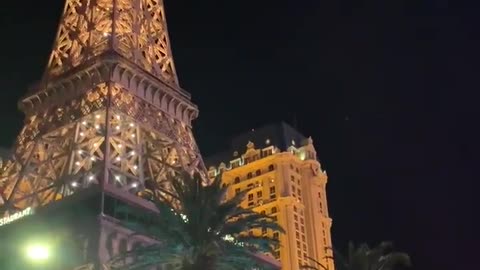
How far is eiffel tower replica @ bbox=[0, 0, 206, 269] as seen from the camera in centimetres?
5834

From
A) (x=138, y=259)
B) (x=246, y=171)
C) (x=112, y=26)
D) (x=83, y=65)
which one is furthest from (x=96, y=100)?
(x=246, y=171)

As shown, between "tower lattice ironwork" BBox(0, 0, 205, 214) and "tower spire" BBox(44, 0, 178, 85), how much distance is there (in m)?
0.10

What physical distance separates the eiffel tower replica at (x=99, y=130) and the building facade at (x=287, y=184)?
26.2 meters

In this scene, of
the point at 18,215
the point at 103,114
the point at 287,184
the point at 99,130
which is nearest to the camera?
the point at 18,215

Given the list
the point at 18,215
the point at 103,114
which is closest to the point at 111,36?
the point at 103,114

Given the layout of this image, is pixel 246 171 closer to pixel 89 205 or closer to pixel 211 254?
pixel 89 205

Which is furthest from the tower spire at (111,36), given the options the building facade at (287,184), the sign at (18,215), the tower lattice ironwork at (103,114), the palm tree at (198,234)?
the palm tree at (198,234)

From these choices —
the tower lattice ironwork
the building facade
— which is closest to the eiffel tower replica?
the tower lattice ironwork

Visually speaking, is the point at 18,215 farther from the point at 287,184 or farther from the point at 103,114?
the point at 287,184

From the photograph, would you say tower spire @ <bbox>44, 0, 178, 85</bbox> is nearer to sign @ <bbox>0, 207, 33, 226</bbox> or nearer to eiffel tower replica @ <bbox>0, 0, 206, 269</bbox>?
eiffel tower replica @ <bbox>0, 0, 206, 269</bbox>

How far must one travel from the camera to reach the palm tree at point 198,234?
34.4 metres

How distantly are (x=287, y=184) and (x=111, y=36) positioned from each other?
37.5m

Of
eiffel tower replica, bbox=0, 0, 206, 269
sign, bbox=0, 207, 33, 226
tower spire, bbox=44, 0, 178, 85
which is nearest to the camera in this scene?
eiffel tower replica, bbox=0, 0, 206, 269

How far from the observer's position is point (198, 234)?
34.7 metres
